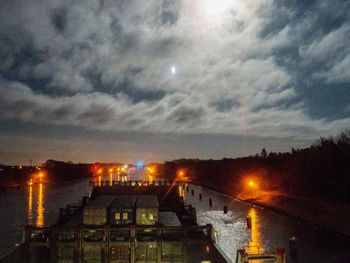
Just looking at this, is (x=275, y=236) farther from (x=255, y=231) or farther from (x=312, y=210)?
(x=312, y=210)

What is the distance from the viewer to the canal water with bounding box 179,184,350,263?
116ft

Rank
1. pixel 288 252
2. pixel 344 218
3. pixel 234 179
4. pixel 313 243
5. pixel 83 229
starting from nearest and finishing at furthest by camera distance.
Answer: pixel 83 229 < pixel 288 252 < pixel 313 243 < pixel 344 218 < pixel 234 179

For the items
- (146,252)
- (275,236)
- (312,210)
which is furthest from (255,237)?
(146,252)

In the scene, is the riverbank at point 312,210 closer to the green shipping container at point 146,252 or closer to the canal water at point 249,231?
the canal water at point 249,231

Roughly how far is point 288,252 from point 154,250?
67.7ft

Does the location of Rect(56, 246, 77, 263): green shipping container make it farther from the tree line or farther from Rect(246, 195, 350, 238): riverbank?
the tree line

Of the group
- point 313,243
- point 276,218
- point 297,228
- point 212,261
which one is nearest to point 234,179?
point 276,218

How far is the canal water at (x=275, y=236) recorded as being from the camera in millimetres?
35438

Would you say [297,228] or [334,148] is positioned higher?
[334,148]

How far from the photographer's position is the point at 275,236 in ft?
146

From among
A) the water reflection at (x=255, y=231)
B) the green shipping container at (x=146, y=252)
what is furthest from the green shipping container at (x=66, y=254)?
the water reflection at (x=255, y=231)

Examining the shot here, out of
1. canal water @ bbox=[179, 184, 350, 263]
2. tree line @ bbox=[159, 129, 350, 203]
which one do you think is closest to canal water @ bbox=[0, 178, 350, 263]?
canal water @ bbox=[179, 184, 350, 263]

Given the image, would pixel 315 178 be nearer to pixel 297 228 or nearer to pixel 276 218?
pixel 276 218

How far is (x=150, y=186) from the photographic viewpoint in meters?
49.2
